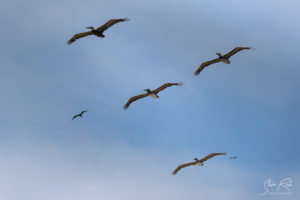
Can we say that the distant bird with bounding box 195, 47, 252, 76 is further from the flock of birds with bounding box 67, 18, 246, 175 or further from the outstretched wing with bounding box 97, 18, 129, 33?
the outstretched wing with bounding box 97, 18, 129, 33

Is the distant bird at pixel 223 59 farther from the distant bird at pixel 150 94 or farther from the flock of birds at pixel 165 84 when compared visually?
the distant bird at pixel 150 94

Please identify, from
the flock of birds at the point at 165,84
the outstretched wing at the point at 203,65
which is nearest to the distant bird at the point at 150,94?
the flock of birds at the point at 165,84

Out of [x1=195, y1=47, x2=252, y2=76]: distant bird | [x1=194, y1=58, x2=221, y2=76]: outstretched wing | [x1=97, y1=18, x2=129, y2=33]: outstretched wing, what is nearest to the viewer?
[x1=97, y1=18, x2=129, y2=33]: outstretched wing

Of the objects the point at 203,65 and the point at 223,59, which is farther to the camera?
the point at 203,65

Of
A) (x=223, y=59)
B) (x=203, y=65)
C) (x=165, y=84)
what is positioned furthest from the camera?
(x=203, y=65)

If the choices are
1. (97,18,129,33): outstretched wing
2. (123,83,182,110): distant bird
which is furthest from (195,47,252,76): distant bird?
(97,18,129,33): outstretched wing

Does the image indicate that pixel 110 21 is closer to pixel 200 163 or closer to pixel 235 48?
pixel 235 48

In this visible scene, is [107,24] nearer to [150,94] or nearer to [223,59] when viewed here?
[150,94]

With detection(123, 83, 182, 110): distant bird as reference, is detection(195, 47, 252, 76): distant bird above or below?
above

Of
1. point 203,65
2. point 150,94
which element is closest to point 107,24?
point 150,94

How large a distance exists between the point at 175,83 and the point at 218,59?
10.7 meters

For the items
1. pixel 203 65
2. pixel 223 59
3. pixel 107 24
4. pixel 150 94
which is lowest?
pixel 150 94

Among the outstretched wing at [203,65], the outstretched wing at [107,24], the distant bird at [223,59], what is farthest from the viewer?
the outstretched wing at [203,65]

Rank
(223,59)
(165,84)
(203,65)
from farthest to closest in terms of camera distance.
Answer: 1. (203,65)
2. (223,59)
3. (165,84)
